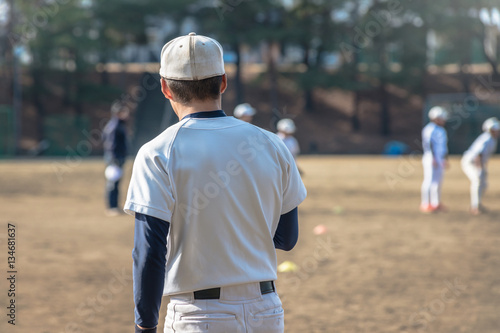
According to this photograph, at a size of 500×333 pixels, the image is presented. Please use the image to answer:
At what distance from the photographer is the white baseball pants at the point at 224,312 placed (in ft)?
6.80

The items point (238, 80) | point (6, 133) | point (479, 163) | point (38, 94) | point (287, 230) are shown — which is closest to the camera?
point (287, 230)

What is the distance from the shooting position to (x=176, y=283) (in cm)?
209

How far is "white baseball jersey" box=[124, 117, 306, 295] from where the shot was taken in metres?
2.02

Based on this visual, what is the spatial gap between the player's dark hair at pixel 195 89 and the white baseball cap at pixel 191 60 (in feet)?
0.06

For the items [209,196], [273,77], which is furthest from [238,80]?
[209,196]

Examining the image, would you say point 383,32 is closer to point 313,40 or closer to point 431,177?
point 313,40

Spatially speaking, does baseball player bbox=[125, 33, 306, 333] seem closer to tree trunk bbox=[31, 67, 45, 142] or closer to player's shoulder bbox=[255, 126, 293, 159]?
player's shoulder bbox=[255, 126, 293, 159]

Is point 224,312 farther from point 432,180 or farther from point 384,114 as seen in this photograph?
point 384,114

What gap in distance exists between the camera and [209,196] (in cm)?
210

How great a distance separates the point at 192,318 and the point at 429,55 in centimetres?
3813

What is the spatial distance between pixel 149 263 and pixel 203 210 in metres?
0.24

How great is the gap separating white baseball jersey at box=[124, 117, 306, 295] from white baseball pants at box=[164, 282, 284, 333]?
Result: 1.9 inches

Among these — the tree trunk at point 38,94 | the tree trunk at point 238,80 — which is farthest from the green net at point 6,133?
the tree trunk at point 238,80

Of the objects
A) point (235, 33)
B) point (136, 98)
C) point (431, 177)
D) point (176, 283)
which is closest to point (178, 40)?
point (176, 283)
